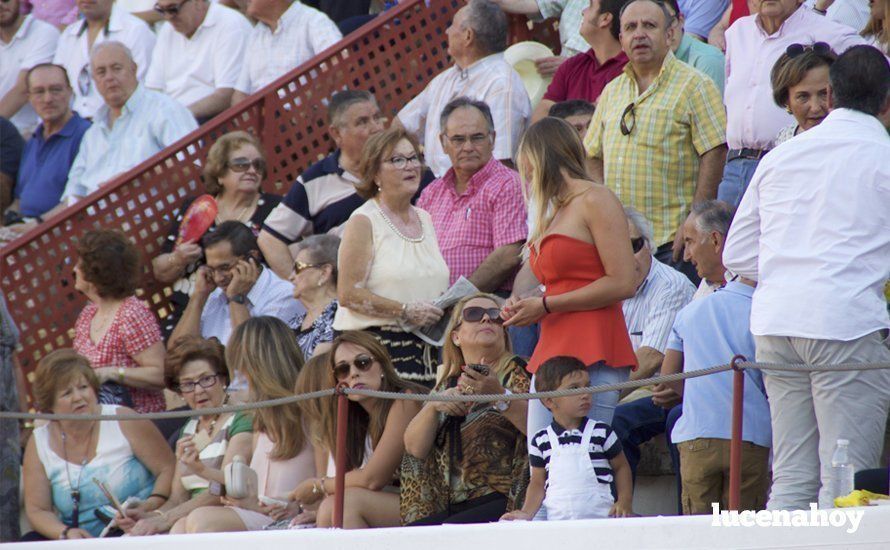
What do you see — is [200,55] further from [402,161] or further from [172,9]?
[402,161]

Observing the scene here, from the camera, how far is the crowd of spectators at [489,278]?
224 inches

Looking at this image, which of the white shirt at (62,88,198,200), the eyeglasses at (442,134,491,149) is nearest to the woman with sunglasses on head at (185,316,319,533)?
the eyeglasses at (442,134,491,149)

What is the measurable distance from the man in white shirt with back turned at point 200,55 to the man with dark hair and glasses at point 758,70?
13.7 ft

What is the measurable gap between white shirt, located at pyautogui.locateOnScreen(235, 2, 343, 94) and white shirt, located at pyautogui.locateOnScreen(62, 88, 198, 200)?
0.62 m

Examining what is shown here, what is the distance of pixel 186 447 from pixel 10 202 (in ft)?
15.9

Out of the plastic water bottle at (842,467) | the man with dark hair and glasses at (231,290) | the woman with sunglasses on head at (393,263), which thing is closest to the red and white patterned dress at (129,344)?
the man with dark hair and glasses at (231,290)

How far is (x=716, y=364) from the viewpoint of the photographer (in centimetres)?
620

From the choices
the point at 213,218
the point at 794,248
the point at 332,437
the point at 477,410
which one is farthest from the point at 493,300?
the point at 213,218

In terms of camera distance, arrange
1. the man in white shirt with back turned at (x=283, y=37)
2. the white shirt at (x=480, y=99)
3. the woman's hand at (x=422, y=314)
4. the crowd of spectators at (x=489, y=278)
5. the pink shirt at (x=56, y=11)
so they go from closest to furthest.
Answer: the crowd of spectators at (x=489, y=278) < the woman's hand at (x=422, y=314) < the white shirt at (x=480, y=99) < the man in white shirt with back turned at (x=283, y=37) < the pink shirt at (x=56, y=11)

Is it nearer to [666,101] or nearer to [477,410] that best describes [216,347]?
[477,410]

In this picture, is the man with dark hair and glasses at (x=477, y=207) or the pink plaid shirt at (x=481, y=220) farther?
the pink plaid shirt at (x=481, y=220)

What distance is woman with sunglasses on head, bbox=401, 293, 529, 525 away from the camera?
6.57m

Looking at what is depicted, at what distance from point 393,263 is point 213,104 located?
3985 millimetres

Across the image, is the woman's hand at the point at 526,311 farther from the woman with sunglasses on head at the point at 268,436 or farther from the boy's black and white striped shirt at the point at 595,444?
the woman with sunglasses on head at the point at 268,436
